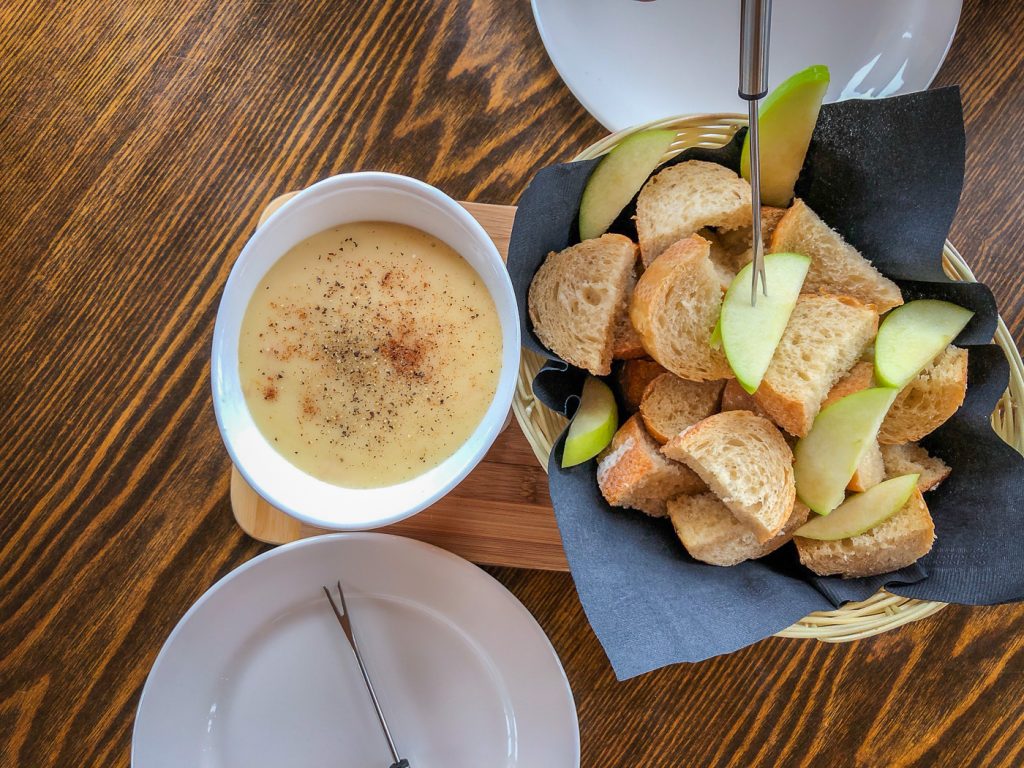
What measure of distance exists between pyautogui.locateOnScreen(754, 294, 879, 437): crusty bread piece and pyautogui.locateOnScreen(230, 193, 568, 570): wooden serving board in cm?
31

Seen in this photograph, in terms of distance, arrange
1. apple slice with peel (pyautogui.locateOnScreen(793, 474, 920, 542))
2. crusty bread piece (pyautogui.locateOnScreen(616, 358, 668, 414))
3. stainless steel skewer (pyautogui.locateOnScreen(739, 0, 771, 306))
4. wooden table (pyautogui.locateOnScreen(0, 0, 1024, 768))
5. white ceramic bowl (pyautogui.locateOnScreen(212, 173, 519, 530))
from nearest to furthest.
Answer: stainless steel skewer (pyautogui.locateOnScreen(739, 0, 771, 306)), white ceramic bowl (pyautogui.locateOnScreen(212, 173, 519, 530)), apple slice with peel (pyautogui.locateOnScreen(793, 474, 920, 542)), crusty bread piece (pyautogui.locateOnScreen(616, 358, 668, 414)), wooden table (pyautogui.locateOnScreen(0, 0, 1024, 768))

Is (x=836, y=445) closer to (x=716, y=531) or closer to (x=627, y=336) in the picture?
(x=716, y=531)

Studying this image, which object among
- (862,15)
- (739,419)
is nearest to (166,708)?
(739,419)

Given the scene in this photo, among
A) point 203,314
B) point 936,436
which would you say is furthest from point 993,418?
point 203,314

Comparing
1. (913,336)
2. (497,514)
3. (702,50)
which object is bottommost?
(497,514)

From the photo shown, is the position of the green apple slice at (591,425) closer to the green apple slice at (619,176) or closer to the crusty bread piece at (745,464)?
the crusty bread piece at (745,464)

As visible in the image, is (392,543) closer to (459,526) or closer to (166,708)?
(459,526)

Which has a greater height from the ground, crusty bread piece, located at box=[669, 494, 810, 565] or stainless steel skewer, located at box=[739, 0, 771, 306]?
stainless steel skewer, located at box=[739, 0, 771, 306]

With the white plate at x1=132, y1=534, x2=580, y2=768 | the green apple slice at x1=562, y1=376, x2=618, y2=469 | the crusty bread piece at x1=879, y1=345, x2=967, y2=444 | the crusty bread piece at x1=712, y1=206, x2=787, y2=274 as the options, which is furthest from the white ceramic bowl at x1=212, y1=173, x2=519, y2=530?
the crusty bread piece at x1=879, y1=345, x2=967, y2=444

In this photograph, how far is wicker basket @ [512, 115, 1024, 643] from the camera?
91 centimetres

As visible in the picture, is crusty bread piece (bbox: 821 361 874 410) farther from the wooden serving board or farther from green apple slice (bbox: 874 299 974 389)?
the wooden serving board

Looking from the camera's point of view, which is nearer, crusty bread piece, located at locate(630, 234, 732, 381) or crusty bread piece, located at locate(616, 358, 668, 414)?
crusty bread piece, located at locate(630, 234, 732, 381)

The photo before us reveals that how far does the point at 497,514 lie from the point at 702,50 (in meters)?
0.68

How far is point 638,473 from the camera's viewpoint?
35.4 inches
